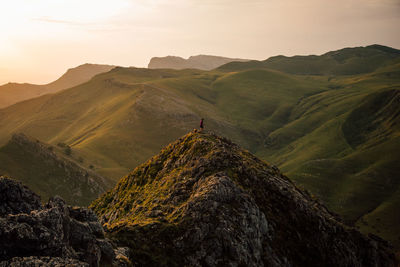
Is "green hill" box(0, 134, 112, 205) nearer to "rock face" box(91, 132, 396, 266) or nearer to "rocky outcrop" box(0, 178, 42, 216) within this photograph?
"rock face" box(91, 132, 396, 266)

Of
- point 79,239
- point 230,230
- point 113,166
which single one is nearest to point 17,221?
point 79,239

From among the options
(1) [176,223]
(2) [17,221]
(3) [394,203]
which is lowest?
(3) [394,203]

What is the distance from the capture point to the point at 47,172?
147000 mm

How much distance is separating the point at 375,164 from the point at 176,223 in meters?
168

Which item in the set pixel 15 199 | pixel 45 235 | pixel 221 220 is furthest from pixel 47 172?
pixel 45 235

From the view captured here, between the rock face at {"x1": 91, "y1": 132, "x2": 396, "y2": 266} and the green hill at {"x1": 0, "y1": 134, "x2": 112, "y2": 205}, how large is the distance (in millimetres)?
89158

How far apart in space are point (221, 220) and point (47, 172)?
412 feet

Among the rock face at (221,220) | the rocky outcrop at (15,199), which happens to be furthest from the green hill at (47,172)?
the rocky outcrop at (15,199)

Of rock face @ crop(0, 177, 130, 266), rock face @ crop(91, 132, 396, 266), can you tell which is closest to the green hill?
rock face @ crop(91, 132, 396, 266)

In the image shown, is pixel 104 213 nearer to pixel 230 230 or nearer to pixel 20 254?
pixel 230 230

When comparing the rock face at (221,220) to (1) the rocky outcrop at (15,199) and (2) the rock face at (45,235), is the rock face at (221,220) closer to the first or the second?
(2) the rock face at (45,235)

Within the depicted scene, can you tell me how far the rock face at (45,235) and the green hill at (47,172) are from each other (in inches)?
4137

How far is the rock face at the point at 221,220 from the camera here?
38375 millimetres

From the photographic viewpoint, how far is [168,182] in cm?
5072
